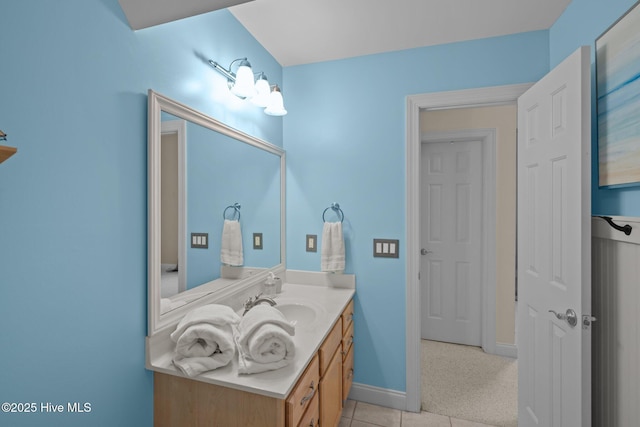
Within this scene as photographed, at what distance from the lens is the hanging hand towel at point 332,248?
2070 mm

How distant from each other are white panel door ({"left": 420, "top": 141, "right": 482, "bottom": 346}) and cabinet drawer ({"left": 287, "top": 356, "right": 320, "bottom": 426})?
82.7 inches

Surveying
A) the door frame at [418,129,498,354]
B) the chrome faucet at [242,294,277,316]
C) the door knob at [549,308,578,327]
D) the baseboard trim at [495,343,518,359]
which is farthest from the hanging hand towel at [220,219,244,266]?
the baseboard trim at [495,343,518,359]

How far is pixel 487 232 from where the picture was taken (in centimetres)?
277

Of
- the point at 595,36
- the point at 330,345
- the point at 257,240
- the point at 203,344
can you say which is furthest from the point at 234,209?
the point at 595,36

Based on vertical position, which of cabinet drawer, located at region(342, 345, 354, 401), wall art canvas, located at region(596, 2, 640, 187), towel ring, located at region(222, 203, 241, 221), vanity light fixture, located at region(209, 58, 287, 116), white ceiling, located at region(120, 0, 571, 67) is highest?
white ceiling, located at region(120, 0, 571, 67)

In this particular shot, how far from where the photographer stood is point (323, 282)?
7.14 ft

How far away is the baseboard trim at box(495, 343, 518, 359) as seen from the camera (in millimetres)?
2668

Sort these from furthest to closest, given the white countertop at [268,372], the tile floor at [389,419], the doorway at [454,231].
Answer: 1. the doorway at [454,231]
2. the tile floor at [389,419]
3. the white countertop at [268,372]

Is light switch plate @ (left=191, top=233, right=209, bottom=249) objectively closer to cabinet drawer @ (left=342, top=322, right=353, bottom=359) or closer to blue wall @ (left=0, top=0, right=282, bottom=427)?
blue wall @ (left=0, top=0, right=282, bottom=427)

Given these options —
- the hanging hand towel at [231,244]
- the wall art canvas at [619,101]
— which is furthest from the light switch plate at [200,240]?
the wall art canvas at [619,101]

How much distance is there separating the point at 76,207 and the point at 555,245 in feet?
6.36

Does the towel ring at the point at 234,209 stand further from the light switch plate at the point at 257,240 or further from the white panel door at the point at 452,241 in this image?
the white panel door at the point at 452,241

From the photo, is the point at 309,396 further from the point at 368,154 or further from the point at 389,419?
the point at 368,154

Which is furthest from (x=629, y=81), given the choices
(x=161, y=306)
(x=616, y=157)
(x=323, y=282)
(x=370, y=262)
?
(x=161, y=306)
